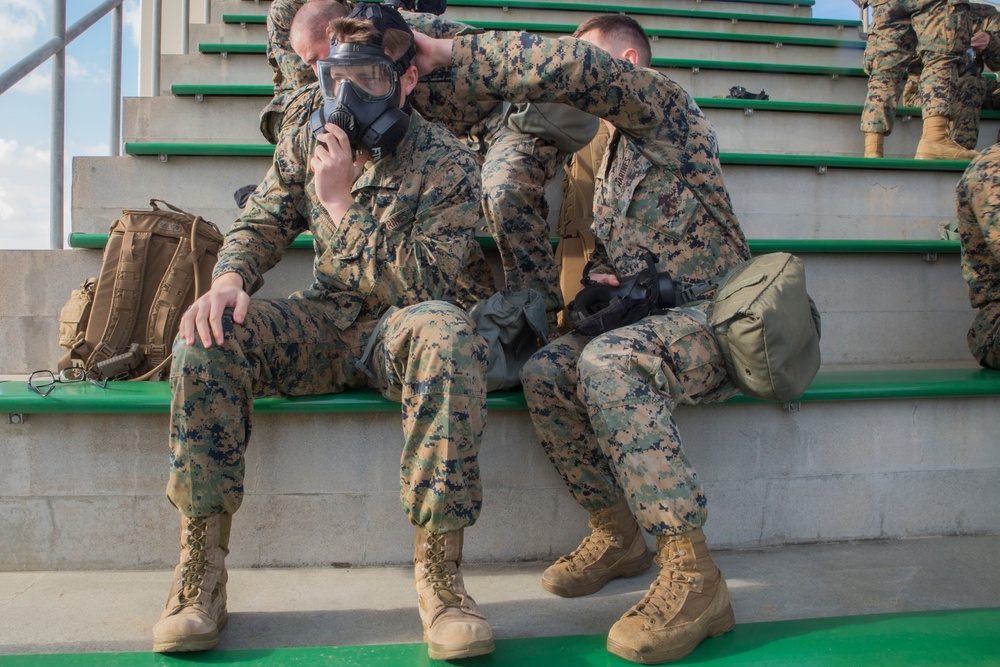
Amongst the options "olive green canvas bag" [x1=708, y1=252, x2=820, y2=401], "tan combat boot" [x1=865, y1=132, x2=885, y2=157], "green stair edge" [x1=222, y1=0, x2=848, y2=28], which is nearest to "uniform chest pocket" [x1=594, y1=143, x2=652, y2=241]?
"olive green canvas bag" [x1=708, y1=252, x2=820, y2=401]

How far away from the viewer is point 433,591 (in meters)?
1.57

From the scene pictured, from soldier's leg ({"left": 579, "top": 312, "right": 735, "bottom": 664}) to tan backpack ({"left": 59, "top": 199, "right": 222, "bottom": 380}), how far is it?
1.20m

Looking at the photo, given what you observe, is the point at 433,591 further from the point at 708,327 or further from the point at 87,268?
the point at 87,268

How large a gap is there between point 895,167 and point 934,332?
31.1 inches

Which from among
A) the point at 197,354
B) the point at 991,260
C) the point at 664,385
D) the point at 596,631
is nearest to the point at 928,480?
the point at 991,260

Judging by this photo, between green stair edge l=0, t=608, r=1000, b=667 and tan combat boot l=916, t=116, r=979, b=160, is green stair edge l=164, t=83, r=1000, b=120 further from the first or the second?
green stair edge l=0, t=608, r=1000, b=667

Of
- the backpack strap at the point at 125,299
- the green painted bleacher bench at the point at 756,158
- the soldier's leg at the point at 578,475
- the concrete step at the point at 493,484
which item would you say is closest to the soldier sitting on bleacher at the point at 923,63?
the green painted bleacher bench at the point at 756,158

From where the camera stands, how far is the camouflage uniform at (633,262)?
1613mm

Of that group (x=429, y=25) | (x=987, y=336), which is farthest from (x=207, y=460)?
(x=987, y=336)

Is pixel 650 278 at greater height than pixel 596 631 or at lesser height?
greater

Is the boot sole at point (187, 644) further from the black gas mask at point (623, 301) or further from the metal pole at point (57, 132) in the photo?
the metal pole at point (57, 132)

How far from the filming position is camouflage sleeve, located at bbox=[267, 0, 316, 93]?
3148mm

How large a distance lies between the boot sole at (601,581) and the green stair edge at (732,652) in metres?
0.25

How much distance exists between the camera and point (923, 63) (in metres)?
4.17
